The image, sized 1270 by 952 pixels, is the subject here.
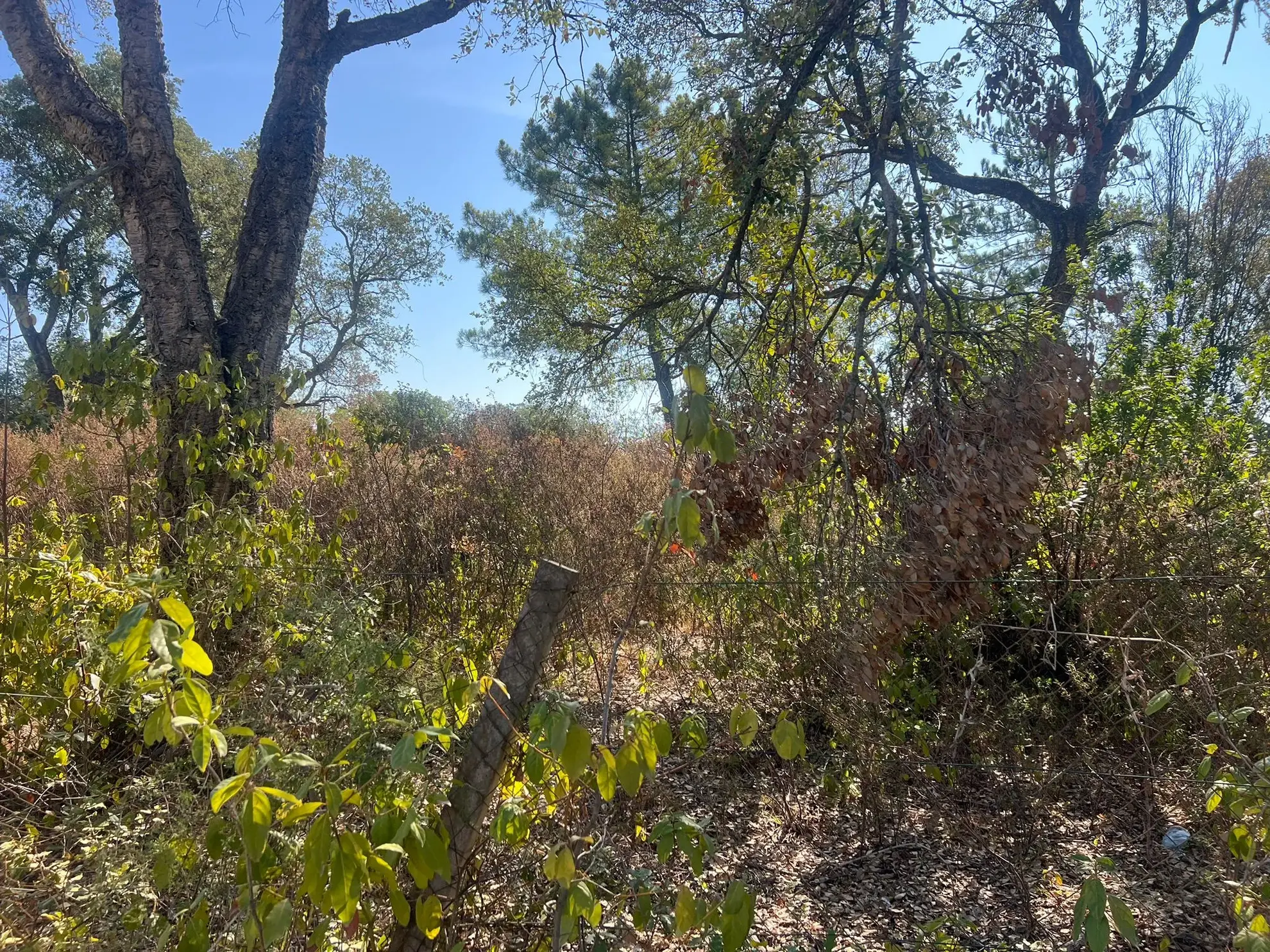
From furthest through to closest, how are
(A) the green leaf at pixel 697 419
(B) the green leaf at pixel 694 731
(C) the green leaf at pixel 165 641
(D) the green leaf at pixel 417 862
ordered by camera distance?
(B) the green leaf at pixel 694 731 < (A) the green leaf at pixel 697 419 < (D) the green leaf at pixel 417 862 < (C) the green leaf at pixel 165 641

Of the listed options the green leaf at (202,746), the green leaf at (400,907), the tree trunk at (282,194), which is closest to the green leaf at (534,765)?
the green leaf at (400,907)

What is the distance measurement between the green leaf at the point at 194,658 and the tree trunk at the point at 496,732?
2.23 ft

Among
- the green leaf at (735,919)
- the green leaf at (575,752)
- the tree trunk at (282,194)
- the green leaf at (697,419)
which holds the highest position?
the tree trunk at (282,194)

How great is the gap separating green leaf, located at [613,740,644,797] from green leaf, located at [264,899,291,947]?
571mm

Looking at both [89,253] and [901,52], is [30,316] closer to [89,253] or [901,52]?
[901,52]

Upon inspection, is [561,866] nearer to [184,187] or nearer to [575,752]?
[575,752]

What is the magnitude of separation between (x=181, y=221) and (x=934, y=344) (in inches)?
147

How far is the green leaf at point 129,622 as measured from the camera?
0.91 metres

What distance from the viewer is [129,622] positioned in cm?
93

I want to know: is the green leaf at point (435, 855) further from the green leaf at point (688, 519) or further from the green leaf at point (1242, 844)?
the green leaf at point (1242, 844)

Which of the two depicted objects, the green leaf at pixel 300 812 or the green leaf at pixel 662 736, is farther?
the green leaf at pixel 662 736

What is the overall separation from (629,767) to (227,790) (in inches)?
24.9

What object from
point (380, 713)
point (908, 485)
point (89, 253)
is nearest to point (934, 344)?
point (908, 485)

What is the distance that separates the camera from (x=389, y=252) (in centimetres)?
1870
